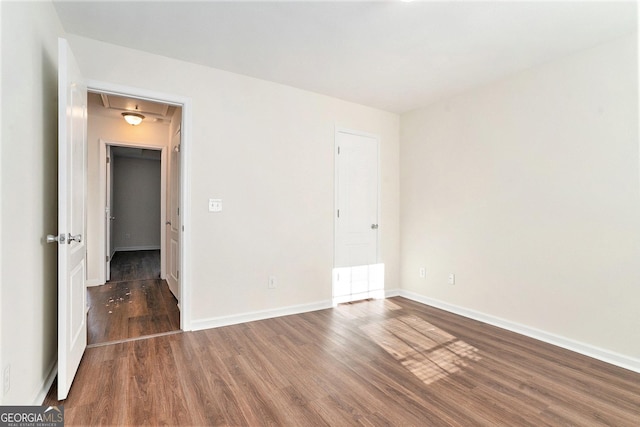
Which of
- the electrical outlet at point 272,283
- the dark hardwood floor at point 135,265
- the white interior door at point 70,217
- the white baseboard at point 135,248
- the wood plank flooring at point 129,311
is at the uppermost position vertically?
the white interior door at point 70,217

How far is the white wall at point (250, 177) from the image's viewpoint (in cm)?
303

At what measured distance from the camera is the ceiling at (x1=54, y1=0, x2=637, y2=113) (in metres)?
2.19

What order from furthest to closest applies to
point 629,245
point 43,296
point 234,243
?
point 234,243 → point 629,245 → point 43,296

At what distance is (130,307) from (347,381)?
2.86m

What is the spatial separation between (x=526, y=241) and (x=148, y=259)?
718 cm

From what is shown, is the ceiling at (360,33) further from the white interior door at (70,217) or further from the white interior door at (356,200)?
the white interior door at (356,200)

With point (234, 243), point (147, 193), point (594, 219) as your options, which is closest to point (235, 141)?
point (234, 243)

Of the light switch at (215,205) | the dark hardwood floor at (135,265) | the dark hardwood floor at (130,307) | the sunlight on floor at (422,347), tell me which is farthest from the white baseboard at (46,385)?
the dark hardwood floor at (135,265)

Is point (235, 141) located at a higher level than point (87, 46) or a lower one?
lower

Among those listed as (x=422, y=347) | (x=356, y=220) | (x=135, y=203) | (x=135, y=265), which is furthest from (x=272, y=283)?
(x=135, y=203)

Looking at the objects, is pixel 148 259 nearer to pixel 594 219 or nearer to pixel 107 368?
pixel 107 368

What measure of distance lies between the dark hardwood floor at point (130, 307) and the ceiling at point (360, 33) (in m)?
2.58

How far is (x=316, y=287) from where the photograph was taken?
150 inches

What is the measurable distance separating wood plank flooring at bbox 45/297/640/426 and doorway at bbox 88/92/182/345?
0.53 metres
